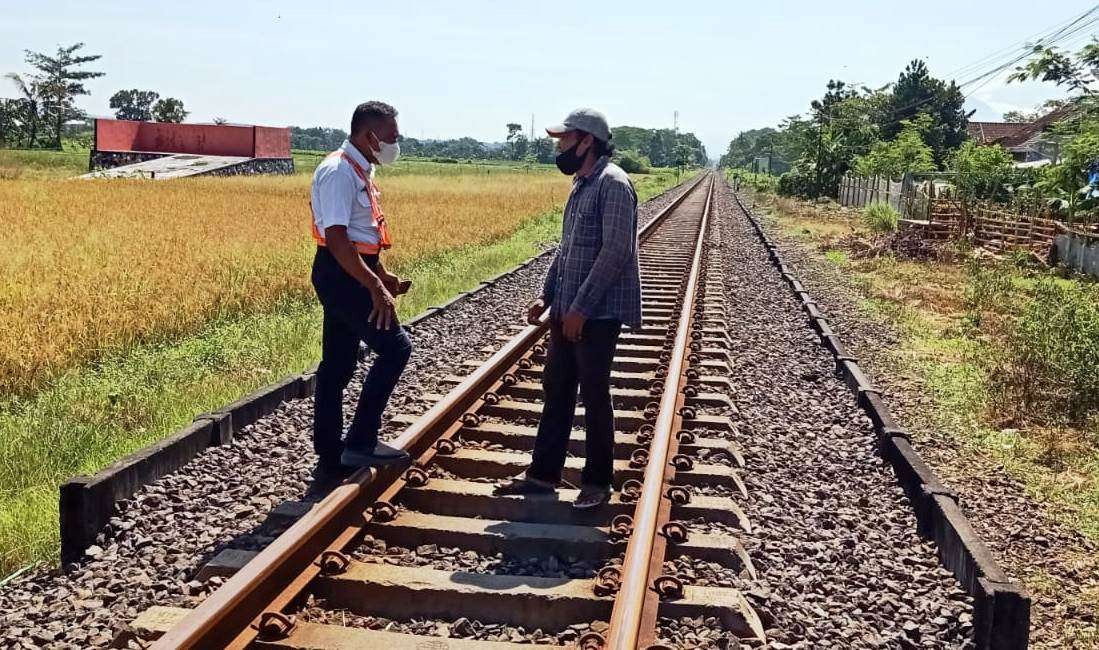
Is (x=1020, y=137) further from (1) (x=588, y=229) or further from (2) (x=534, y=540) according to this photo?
(2) (x=534, y=540)

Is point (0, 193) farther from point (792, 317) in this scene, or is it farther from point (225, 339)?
point (792, 317)

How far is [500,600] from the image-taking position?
3.65 metres

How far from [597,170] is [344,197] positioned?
117 centimetres

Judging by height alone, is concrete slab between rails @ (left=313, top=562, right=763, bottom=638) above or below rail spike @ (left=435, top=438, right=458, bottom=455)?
below

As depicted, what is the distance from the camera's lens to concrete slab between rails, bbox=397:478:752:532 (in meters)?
4.56

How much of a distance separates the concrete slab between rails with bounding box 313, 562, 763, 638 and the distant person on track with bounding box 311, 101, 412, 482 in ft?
3.61

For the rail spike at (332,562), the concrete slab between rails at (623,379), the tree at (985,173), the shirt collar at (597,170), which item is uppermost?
the tree at (985,173)

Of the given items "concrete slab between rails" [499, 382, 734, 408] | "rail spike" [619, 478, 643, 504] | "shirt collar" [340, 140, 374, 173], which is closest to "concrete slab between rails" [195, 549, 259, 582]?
"rail spike" [619, 478, 643, 504]

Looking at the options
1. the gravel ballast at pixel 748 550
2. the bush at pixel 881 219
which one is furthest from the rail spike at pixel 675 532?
the bush at pixel 881 219

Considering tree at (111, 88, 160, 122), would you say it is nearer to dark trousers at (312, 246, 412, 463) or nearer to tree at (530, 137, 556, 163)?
tree at (530, 137, 556, 163)

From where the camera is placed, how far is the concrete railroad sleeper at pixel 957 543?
3.51 meters

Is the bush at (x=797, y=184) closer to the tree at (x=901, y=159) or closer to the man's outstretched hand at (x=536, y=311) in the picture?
the tree at (x=901, y=159)

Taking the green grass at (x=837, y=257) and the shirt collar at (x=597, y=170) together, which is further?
the green grass at (x=837, y=257)

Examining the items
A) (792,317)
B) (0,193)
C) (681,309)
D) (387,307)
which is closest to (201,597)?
(387,307)
